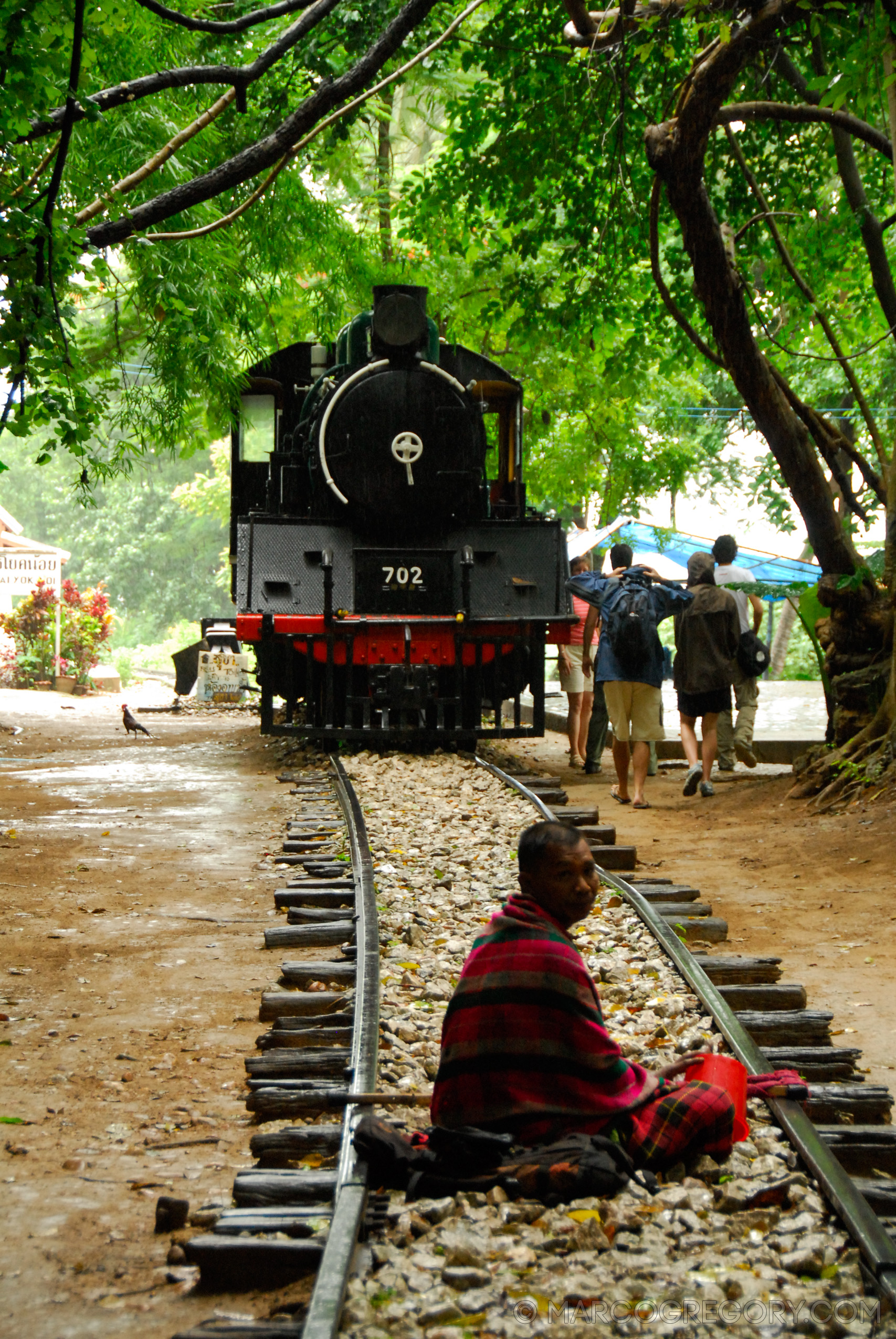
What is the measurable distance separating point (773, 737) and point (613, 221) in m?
4.70

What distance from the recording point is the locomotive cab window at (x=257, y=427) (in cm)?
1081

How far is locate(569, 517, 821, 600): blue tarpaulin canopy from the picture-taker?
1670 centimetres

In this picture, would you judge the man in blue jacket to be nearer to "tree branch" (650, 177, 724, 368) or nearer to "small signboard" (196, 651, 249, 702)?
"tree branch" (650, 177, 724, 368)

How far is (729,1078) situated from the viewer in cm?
291

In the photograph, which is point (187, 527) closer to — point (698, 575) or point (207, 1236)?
point (698, 575)

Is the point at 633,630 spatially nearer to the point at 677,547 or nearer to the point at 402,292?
the point at 402,292

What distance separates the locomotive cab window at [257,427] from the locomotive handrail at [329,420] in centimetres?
136

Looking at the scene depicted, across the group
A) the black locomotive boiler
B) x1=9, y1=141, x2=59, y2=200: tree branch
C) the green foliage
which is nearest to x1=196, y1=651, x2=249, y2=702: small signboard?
the black locomotive boiler

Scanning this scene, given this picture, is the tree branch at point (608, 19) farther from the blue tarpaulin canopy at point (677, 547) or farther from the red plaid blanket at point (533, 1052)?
the blue tarpaulin canopy at point (677, 547)

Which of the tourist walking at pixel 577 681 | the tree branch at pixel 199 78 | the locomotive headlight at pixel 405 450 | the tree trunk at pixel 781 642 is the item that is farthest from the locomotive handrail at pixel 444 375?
the tree trunk at pixel 781 642

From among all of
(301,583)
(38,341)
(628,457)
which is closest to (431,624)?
(301,583)

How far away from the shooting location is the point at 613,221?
31.4 ft

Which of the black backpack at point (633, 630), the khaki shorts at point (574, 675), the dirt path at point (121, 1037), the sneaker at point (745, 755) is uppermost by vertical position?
the black backpack at point (633, 630)

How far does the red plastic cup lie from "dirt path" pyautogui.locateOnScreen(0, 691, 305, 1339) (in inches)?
42.7
